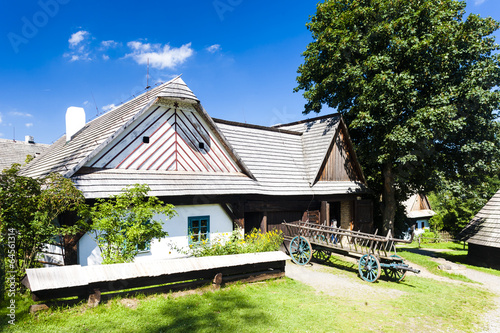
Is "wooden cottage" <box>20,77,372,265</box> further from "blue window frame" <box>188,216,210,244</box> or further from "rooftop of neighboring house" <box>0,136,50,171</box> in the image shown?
"rooftop of neighboring house" <box>0,136,50,171</box>

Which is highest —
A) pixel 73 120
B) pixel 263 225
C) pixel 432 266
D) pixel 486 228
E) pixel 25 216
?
pixel 73 120

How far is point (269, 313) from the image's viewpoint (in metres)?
6.92

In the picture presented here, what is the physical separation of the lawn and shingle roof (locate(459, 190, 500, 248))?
Answer: 303 inches

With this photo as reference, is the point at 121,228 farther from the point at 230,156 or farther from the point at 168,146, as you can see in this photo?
the point at 230,156

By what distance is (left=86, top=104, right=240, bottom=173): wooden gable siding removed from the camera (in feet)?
34.3

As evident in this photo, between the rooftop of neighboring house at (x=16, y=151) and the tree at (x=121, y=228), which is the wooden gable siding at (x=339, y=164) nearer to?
the tree at (x=121, y=228)

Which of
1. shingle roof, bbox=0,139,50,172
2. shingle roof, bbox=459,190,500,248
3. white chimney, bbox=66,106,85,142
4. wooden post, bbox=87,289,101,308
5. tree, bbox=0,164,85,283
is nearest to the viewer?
wooden post, bbox=87,289,101,308

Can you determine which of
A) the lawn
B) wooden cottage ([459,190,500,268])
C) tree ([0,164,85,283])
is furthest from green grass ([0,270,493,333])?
wooden cottage ([459,190,500,268])

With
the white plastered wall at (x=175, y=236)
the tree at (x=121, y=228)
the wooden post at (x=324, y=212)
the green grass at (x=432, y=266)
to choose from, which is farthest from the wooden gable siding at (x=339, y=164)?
the tree at (x=121, y=228)

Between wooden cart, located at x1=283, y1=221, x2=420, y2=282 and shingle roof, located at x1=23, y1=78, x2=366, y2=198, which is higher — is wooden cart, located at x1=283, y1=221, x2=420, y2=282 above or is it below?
below

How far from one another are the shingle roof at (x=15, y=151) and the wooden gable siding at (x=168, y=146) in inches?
594

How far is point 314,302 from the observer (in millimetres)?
7953

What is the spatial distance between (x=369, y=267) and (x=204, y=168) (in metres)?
6.92

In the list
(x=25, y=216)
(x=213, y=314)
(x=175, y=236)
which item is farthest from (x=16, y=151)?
(x=213, y=314)
